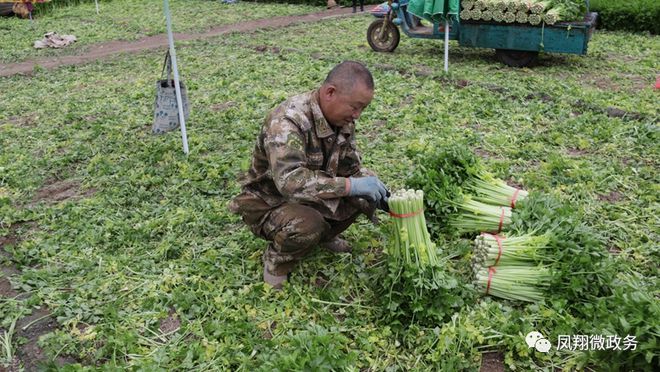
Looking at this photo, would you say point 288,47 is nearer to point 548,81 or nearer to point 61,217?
point 548,81

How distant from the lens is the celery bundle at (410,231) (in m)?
2.92

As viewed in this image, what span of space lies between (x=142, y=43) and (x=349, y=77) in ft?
35.4

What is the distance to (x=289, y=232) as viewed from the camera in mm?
3117

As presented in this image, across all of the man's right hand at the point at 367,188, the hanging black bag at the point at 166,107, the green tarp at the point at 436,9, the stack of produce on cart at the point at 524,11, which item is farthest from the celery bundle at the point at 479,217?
the stack of produce on cart at the point at 524,11

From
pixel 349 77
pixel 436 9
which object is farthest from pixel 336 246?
pixel 436 9

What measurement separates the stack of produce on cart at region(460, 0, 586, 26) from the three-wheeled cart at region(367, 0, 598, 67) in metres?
0.10

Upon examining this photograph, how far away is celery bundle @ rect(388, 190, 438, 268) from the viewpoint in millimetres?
2922

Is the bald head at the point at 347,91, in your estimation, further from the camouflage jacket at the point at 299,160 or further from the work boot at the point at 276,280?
the work boot at the point at 276,280

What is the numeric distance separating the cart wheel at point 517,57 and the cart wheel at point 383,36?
75.0 inches

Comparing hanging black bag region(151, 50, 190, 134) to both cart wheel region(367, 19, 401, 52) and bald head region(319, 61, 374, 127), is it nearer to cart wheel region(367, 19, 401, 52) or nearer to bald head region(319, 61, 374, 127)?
bald head region(319, 61, 374, 127)

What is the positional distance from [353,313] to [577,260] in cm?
120

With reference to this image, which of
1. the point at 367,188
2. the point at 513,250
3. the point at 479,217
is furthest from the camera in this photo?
the point at 479,217

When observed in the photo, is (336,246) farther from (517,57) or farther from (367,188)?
(517,57)

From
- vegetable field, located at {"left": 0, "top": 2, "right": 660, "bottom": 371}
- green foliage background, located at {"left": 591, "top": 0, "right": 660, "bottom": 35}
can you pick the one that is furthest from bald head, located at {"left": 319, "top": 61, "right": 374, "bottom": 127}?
green foliage background, located at {"left": 591, "top": 0, "right": 660, "bottom": 35}
